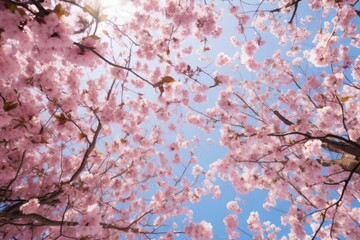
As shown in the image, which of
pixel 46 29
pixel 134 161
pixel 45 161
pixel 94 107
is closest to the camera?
pixel 46 29

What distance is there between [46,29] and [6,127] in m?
2.80

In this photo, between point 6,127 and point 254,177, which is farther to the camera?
point 254,177

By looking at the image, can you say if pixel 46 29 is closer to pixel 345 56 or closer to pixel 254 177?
pixel 254 177

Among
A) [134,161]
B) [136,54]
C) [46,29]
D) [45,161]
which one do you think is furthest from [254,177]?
[46,29]

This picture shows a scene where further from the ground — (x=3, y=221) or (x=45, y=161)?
(x=45, y=161)

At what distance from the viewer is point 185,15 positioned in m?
5.89

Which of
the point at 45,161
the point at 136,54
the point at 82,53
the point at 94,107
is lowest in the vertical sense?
the point at 82,53

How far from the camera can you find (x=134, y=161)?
26.4 feet

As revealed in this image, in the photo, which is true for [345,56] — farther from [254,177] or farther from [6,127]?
[6,127]

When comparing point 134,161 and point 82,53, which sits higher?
point 134,161

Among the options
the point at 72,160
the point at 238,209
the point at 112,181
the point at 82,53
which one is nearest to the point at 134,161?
the point at 112,181

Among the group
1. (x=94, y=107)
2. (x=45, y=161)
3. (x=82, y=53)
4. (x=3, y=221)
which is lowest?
(x=3, y=221)

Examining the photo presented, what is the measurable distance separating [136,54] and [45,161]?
352cm

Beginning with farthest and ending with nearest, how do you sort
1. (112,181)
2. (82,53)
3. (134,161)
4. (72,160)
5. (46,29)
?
1. (134,161)
2. (112,181)
3. (72,160)
4. (82,53)
5. (46,29)
